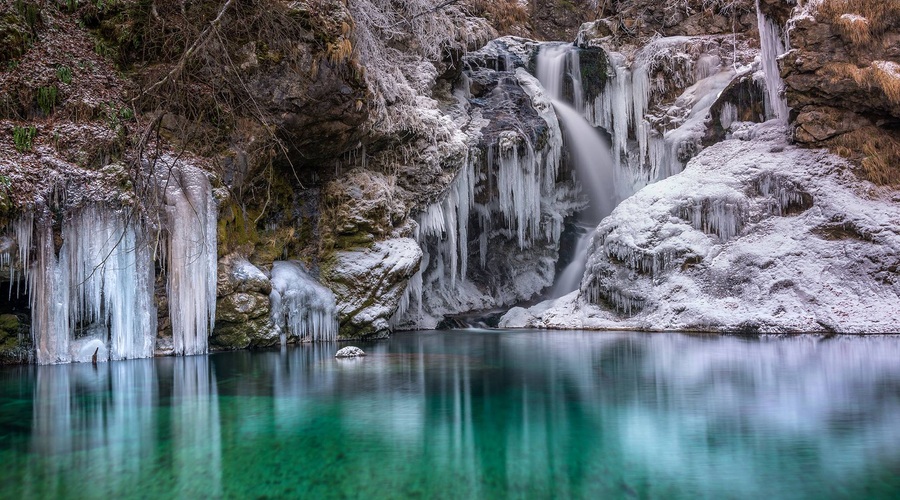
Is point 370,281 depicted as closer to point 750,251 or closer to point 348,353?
point 348,353

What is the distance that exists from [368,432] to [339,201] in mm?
8775

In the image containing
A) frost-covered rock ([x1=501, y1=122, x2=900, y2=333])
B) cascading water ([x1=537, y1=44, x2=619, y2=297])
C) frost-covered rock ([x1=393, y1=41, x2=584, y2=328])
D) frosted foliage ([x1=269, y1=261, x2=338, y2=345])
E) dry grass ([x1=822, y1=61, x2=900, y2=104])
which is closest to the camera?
frost-covered rock ([x1=501, y1=122, x2=900, y2=333])

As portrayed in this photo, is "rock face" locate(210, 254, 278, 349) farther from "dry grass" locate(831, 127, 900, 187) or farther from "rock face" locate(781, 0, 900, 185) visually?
"dry grass" locate(831, 127, 900, 187)

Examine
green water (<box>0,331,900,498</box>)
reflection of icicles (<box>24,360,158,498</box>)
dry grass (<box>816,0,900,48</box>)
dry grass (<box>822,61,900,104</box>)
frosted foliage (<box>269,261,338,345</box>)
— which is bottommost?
green water (<box>0,331,900,498</box>)

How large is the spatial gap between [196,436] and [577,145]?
1499 centimetres

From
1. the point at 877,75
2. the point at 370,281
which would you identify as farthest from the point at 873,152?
the point at 370,281

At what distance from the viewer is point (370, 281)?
12352 mm

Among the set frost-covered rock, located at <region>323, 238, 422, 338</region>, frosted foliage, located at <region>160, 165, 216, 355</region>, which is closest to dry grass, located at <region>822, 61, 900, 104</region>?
frost-covered rock, located at <region>323, 238, 422, 338</region>

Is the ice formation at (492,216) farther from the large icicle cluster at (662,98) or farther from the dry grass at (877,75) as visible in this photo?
the dry grass at (877,75)

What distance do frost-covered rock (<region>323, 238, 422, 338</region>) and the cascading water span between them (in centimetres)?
670

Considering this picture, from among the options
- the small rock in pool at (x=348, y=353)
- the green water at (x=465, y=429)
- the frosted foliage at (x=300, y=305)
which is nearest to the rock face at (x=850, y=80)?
the green water at (x=465, y=429)

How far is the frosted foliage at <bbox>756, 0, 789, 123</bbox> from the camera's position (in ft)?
43.5

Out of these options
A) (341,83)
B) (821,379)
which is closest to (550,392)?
(821,379)

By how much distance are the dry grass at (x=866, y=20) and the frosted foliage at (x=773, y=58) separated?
57.0 inches
